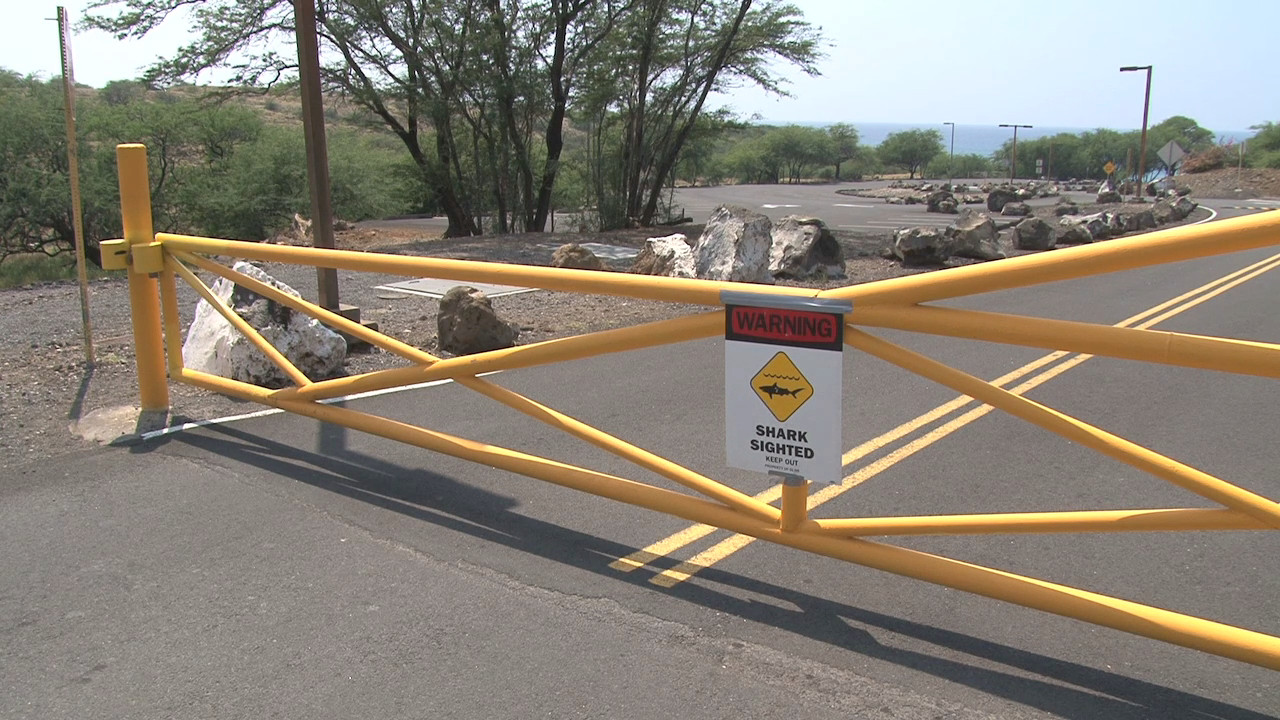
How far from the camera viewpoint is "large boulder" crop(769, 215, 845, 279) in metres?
14.6

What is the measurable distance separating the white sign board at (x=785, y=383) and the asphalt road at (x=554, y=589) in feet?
1.97

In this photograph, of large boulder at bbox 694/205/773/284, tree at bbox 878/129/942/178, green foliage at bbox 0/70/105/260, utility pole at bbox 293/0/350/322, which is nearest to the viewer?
utility pole at bbox 293/0/350/322

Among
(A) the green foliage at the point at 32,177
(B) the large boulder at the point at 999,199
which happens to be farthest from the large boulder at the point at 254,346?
(B) the large boulder at the point at 999,199

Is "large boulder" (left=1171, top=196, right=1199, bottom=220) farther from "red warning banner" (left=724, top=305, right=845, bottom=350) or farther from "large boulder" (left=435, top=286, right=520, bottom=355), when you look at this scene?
"red warning banner" (left=724, top=305, right=845, bottom=350)

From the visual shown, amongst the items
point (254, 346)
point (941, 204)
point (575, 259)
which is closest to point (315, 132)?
point (254, 346)

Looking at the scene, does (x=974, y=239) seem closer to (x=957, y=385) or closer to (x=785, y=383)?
(x=785, y=383)

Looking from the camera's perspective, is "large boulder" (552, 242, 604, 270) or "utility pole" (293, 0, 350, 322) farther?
"large boulder" (552, 242, 604, 270)

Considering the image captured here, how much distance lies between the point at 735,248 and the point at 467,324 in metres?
5.58

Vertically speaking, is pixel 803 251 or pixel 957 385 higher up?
pixel 957 385

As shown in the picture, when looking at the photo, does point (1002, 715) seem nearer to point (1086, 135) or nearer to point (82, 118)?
point (82, 118)

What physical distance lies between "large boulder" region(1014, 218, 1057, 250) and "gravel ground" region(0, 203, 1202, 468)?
4.53m

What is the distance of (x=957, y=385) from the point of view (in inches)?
149

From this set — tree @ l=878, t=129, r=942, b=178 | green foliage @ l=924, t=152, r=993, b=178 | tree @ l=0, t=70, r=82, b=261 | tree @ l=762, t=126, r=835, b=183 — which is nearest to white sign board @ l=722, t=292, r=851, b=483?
tree @ l=0, t=70, r=82, b=261

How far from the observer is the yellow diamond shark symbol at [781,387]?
4.05 metres
